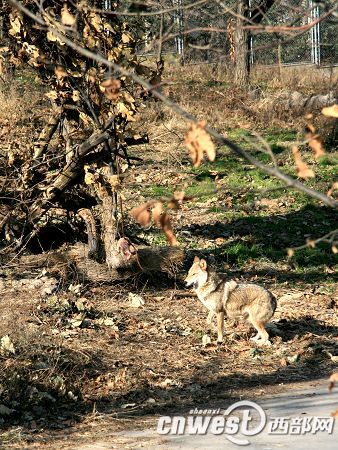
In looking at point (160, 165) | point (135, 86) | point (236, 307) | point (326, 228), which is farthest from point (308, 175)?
point (160, 165)

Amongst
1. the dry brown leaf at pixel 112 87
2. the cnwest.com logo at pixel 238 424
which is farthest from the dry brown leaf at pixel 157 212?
the cnwest.com logo at pixel 238 424

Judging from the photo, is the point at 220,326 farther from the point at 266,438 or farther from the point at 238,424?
the point at 266,438

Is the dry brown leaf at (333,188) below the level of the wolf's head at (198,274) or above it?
above

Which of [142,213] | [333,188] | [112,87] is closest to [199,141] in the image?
[142,213]

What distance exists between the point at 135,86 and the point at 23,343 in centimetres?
404

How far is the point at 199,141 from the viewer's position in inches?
114

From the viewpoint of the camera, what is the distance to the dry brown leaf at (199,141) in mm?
2869

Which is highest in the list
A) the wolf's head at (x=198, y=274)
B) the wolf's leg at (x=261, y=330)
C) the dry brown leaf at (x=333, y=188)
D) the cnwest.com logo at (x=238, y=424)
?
the dry brown leaf at (x=333, y=188)

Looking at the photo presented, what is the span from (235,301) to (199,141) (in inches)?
291

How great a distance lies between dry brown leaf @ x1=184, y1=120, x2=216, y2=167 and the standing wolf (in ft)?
23.8

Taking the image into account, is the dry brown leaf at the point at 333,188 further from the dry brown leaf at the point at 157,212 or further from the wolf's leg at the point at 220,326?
the wolf's leg at the point at 220,326

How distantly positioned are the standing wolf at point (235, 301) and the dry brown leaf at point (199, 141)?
725cm

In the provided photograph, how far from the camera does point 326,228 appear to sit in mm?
15438

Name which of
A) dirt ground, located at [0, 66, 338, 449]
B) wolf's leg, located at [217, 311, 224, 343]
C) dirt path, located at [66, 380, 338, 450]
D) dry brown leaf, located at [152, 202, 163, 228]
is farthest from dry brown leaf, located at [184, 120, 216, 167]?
wolf's leg, located at [217, 311, 224, 343]
